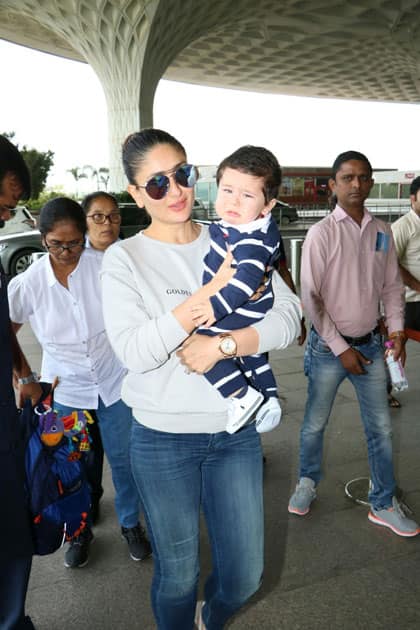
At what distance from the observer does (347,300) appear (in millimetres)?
3105

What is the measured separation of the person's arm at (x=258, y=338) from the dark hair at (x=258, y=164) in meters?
0.38

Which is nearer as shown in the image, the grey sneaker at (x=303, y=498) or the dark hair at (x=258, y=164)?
the dark hair at (x=258, y=164)

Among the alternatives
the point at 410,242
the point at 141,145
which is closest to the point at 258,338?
the point at 141,145

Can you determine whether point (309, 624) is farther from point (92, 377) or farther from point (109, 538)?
point (92, 377)

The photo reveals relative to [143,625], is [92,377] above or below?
above

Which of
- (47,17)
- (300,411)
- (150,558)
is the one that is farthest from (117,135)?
(150,558)

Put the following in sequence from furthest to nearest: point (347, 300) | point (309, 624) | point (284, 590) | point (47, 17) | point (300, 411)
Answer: point (47, 17) < point (300, 411) < point (347, 300) < point (284, 590) < point (309, 624)

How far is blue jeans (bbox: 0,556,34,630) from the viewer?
2039 mm

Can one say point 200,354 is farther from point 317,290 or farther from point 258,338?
point 317,290

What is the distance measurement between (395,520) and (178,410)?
199 cm

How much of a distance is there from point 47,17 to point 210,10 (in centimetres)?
852

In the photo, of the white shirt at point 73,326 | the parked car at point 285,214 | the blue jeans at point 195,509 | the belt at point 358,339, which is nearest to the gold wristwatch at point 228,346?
the blue jeans at point 195,509

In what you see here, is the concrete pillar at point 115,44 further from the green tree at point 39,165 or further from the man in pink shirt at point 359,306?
the man in pink shirt at point 359,306

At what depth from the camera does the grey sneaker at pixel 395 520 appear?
10.0ft
